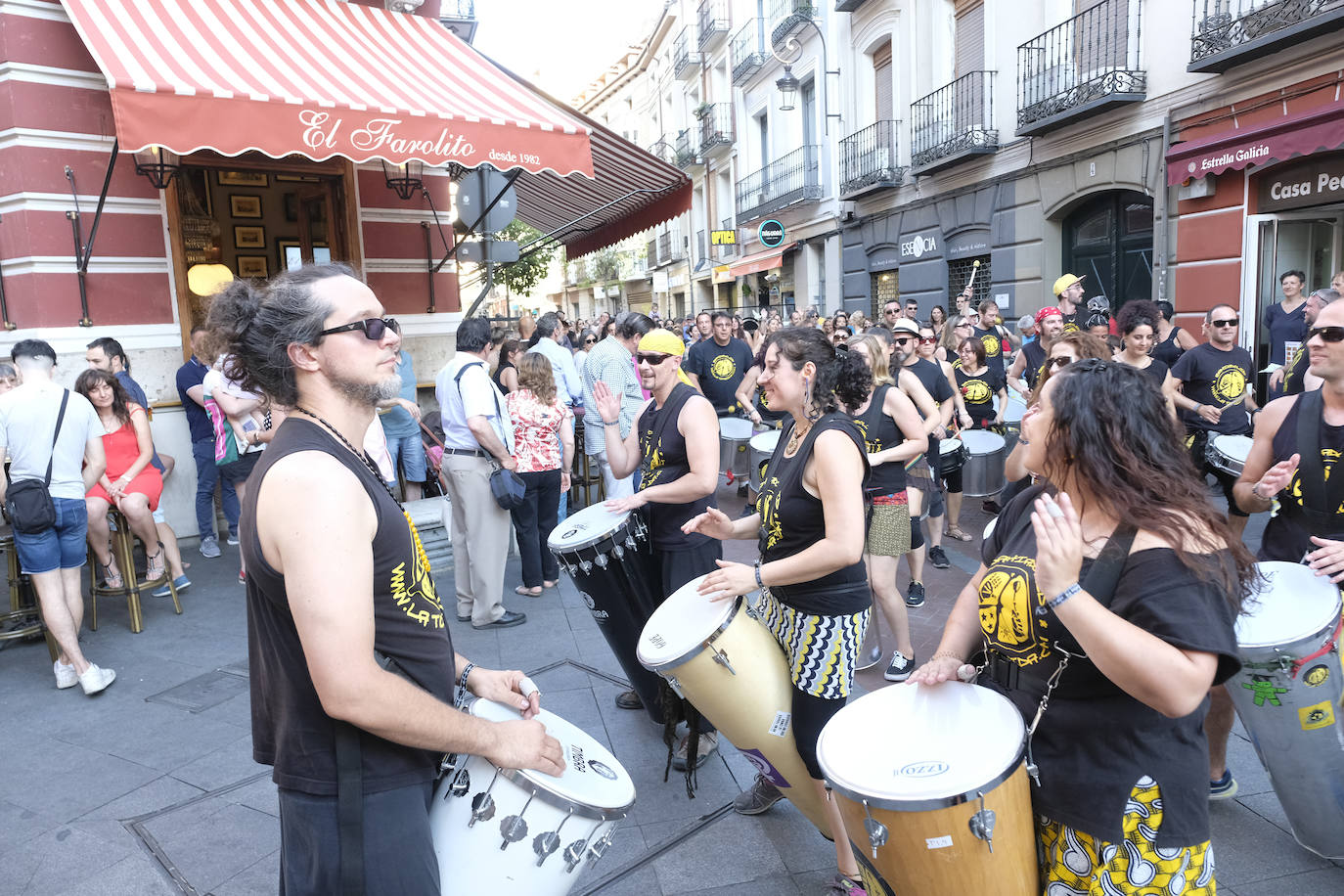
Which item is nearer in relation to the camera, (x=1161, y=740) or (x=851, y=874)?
(x=1161, y=740)

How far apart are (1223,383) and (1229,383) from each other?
4 cm

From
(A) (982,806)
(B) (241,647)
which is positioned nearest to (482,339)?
(B) (241,647)

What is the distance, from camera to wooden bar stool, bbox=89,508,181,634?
535cm

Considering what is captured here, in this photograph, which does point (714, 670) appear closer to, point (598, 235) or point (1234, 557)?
point (1234, 557)

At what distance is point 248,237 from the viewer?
334 inches

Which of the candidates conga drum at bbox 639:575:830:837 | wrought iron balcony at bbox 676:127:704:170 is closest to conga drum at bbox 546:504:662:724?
conga drum at bbox 639:575:830:837

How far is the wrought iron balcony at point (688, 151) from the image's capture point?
29.2 metres

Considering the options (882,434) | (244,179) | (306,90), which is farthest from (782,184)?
(882,434)

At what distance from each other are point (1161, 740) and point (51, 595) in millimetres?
4975

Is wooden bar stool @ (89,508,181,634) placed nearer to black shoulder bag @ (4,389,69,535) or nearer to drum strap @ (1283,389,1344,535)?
black shoulder bag @ (4,389,69,535)

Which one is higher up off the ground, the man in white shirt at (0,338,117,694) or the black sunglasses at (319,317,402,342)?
the black sunglasses at (319,317,402,342)

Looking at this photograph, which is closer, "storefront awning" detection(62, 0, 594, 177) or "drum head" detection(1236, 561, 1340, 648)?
"drum head" detection(1236, 561, 1340, 648)

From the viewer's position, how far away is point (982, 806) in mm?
1615

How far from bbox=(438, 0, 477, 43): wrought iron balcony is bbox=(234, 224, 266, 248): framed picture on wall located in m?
2.71
